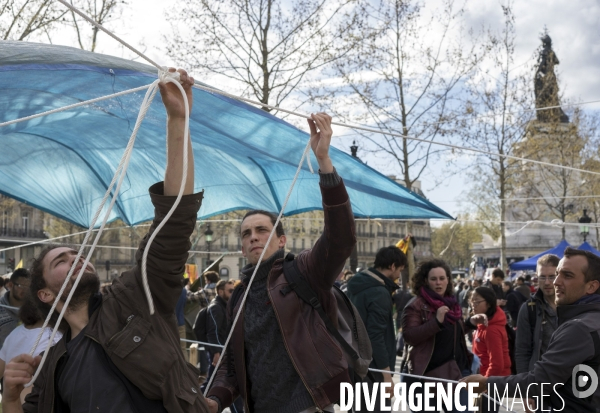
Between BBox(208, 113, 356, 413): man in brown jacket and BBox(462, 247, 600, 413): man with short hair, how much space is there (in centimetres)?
96

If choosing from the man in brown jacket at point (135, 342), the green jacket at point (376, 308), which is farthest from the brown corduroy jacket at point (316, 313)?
the green jacket at point (376, 308)

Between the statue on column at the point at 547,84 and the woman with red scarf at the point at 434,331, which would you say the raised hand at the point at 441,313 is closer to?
the woman with red scarf at the point at 434,331

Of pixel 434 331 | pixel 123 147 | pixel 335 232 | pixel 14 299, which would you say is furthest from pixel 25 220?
pixel 335 232

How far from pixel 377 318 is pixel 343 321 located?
255 cm

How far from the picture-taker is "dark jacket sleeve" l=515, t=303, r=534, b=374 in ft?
18.9

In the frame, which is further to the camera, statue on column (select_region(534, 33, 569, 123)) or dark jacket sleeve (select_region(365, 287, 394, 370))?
statue on column (select_region(534, 33, 569, 123))

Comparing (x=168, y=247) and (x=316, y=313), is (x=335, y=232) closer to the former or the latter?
(x=316, y=313)

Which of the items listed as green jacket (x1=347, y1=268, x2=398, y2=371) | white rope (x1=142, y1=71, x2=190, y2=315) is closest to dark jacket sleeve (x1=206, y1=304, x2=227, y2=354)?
green jacket (x1=347, y1=268, x2=398, y2=371)

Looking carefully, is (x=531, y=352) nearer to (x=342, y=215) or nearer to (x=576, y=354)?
(x=576, y=354)

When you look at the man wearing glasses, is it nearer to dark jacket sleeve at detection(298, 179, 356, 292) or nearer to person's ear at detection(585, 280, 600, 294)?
dark jacket sleeve at detection(298, 179, 356, 292)

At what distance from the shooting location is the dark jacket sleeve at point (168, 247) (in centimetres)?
275

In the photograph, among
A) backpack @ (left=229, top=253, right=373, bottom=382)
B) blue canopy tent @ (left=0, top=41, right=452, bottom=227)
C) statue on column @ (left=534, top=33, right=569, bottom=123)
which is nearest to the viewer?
backpack @ (left=229, top=253, right=373, bottom=382)

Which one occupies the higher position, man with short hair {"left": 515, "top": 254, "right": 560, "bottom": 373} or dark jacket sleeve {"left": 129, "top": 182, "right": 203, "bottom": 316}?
dark jacket sleeve {"left": 129, "top": 182, "right": 203, "bottom": 316}

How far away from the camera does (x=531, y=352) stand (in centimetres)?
577
